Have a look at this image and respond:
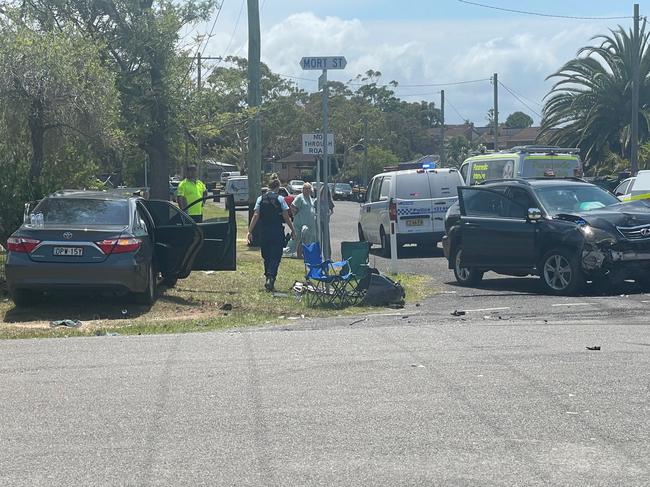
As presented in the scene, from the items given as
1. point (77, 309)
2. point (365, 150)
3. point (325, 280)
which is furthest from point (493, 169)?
point (365, 150)

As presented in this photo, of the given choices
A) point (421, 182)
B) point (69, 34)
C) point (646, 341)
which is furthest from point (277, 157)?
point (646, 341)

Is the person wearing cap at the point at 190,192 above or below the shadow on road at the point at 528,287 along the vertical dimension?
above

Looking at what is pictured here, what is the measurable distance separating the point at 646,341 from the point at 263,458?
5156 millimetres

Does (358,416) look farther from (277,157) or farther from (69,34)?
(277,157)

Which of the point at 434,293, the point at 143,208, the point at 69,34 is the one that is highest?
the point at 69,34

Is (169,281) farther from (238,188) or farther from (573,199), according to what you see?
(238,188)

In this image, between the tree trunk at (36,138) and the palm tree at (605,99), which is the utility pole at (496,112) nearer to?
the palm tree at (605,99)

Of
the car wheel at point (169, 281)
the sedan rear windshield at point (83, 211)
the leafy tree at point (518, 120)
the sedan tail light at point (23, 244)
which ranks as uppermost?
the leafy tree at point (518, 120)

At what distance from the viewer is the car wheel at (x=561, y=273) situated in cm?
1398

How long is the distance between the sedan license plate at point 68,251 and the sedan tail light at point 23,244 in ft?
0.89

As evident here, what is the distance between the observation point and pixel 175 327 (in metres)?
12.1

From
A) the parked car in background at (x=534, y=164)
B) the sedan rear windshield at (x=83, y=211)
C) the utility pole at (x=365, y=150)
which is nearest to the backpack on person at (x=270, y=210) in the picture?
the sedan rear windshield at (x=83, y=211)

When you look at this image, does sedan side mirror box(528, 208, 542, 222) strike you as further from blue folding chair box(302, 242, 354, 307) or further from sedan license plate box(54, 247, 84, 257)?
sedan license plate box(54, 247, 84, 257)

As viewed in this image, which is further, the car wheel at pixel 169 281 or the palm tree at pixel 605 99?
the palm tree at pixel 605 99
